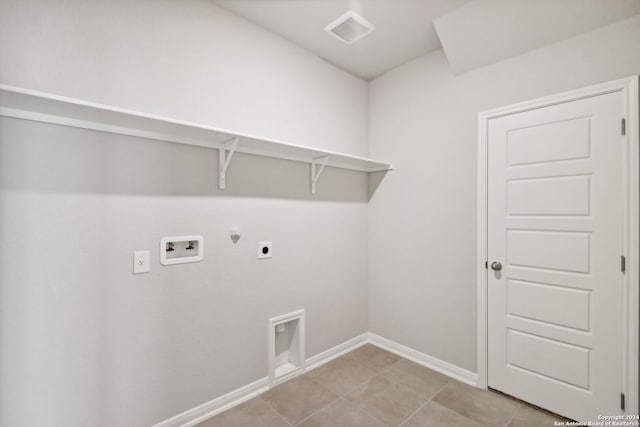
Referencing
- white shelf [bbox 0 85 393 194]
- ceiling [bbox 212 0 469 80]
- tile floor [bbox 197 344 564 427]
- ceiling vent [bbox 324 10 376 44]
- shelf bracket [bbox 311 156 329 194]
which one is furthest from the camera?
shelf bracket [bbox 311 156 329 194]

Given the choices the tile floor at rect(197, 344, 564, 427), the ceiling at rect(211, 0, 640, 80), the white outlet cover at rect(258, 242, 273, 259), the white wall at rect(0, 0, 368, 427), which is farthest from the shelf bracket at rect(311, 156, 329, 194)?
the tile floor at rect(197, 344, 564, 427)

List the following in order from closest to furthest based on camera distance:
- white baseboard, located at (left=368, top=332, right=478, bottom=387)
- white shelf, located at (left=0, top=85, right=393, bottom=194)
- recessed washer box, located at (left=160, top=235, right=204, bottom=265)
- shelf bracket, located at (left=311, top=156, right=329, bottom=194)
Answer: white shelf, located at (left=0, top=85, right=393, bottom=194), recessed washer box, located at (left=160, top=235, right=204, bottom=265), white baseboard, located at (left=368, top=332, right=478, bottom=387), shelf bracket, located at (left=311, top=156, right=329, bottom=194)

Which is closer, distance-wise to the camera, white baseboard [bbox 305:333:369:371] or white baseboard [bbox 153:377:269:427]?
white baseboard [bbox 153:377:269:427]

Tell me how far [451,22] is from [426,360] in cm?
273

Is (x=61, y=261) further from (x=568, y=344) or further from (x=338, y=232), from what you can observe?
(x=568, y=344)

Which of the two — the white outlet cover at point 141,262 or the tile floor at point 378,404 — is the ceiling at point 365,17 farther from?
the tile floor at point 378,404

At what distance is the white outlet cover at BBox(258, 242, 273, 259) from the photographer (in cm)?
216

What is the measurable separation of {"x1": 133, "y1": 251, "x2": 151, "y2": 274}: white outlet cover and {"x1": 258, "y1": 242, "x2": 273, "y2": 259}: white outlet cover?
74 centimetres

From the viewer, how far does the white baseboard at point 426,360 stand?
2273 millimetres

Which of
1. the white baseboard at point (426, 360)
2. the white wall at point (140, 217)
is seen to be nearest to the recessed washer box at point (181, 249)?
the white wall at point (140, 217)

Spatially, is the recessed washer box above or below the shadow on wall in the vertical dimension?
below

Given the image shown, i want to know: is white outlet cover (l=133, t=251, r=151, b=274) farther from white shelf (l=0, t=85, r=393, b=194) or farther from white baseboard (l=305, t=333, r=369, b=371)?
white baseboard (l=305, t=333, r=369, b=371)

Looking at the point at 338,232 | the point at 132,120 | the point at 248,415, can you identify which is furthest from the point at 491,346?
the point at 132,120

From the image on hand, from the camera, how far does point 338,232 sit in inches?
108
